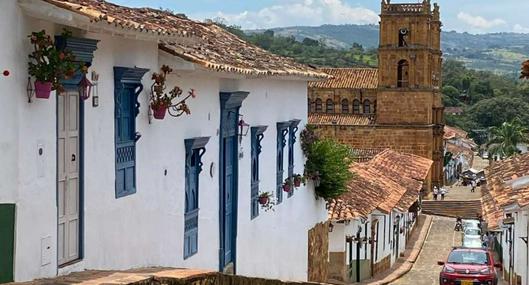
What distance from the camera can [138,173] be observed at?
934 cm

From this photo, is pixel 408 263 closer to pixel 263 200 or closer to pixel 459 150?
pixel 263 200

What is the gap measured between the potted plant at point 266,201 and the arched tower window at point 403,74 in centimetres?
4323

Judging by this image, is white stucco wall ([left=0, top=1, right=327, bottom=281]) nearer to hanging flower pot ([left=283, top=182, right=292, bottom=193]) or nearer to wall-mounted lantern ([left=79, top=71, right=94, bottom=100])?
wall-mounted lantern ([left=79, top=71, right=94, bottom=100])

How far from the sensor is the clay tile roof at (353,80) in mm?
61156

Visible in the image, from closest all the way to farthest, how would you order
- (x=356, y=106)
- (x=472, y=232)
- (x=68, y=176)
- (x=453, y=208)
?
(x=68, y=176)
(x=472, y=232)
(x=453, y=208)
(x=356, y=106)

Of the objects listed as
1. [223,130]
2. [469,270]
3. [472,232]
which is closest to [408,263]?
[472,232]

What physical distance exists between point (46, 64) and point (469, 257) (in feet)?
45.3

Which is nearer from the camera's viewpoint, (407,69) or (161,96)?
(161,96)

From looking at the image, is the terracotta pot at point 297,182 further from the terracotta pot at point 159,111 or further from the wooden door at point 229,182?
the terracotta pot at point 159,111

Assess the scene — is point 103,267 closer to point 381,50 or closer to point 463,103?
point 381,50

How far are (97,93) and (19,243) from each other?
6.05 ft

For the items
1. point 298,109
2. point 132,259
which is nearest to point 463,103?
point 298,109

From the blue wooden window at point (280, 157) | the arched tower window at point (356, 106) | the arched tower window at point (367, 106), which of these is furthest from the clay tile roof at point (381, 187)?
the arched tower window at point (356, 106)

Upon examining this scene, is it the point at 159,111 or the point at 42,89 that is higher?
the point at 42,89
